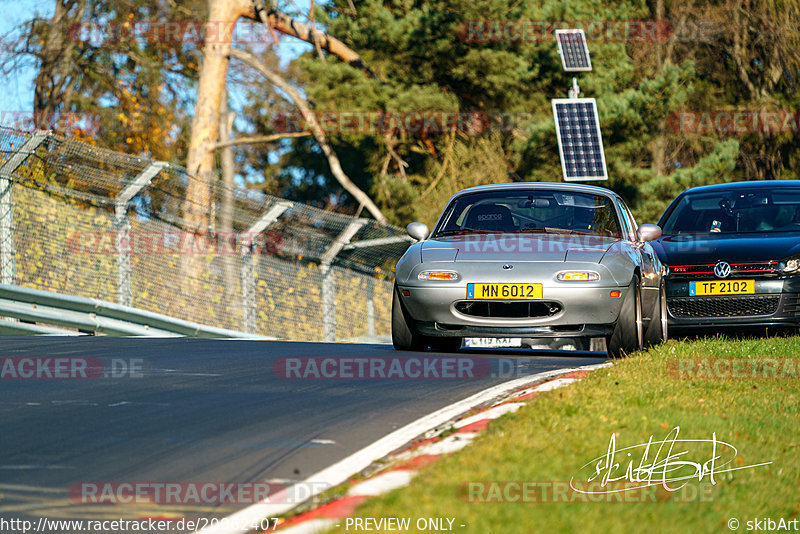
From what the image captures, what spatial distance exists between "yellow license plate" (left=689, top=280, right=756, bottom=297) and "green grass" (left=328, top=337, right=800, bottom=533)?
2.86 meters

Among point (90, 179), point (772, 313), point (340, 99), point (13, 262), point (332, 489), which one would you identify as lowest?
point (332, 489)

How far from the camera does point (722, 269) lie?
11.0m

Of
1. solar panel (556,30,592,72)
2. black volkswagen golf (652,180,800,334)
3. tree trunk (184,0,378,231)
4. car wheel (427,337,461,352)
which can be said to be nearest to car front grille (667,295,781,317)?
black volkswagen golf (652,180,800,334)

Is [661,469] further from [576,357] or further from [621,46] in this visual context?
[621,46]

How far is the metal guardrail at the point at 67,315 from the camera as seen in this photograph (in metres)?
12.1

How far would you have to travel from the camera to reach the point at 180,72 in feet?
127

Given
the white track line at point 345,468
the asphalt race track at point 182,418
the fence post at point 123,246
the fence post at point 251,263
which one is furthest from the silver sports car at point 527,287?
the fence post at point 251,263

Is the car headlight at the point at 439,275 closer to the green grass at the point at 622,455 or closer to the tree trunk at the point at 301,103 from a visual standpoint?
the green grass at the point at 622,455

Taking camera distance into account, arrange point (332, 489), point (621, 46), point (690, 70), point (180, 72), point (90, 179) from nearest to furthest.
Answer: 1. point (332, 489)
2. point (90, 179)
3. point (690, 70)
4. point (621, 46)
5. point (180, 72)

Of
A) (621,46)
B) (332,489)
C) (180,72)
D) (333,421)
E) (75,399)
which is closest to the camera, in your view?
(332,489)

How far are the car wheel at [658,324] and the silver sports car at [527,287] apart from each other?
0.7 inches

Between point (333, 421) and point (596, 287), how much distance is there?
346 cm

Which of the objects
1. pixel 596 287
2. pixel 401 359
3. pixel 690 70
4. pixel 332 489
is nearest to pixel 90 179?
pixel 401 359

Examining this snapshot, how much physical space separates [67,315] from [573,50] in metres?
18.8
